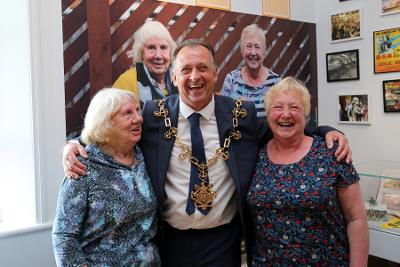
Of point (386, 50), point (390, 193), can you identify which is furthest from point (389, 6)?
point (390, 193)

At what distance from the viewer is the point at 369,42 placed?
366 centimetres

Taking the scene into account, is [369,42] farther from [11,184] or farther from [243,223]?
[11,184]

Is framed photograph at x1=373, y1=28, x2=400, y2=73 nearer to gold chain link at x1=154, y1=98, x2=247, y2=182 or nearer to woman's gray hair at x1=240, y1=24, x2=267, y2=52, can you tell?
woman's gray hair at x1=240, y1=24, x2=267, y2=52

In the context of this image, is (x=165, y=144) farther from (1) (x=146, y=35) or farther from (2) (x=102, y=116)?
(1) (x=146, y=35)

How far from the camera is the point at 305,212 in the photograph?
1746 mm

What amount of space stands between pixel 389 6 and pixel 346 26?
0.47 m

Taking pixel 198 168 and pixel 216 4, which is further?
pixel 216 4

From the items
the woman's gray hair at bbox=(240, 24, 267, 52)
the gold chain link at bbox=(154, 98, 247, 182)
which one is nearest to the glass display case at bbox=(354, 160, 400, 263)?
the gold chain link at bbox=(154, 98, 247, 182)

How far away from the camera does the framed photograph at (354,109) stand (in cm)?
371

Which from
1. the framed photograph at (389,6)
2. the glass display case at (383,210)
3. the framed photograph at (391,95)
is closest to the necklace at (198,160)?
the glass display case at (383,210)

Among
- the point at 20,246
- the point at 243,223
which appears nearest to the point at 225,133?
the point at 243,223

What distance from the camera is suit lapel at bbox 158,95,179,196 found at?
73.3 inches

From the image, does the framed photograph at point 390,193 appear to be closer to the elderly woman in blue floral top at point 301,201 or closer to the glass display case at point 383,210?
the glass display case at point 383,210

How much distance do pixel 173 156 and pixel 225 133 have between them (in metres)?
0.27
